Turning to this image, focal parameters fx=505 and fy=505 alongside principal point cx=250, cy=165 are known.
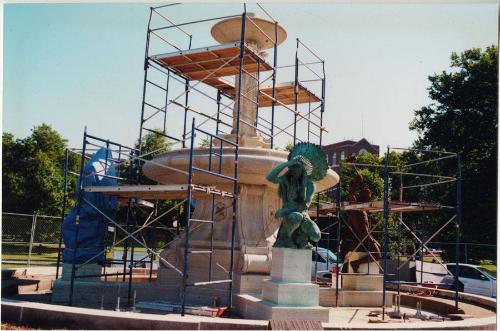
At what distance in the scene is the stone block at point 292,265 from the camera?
764 cm

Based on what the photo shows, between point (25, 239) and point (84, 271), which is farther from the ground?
point (25, 239)

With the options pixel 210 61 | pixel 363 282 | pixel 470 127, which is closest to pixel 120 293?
pixel 363 282

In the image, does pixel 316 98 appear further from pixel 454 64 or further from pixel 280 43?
pixel 454 64

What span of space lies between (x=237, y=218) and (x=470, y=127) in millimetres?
13268

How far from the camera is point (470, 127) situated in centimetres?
1995

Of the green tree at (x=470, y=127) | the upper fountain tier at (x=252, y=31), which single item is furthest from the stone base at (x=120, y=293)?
the green tree at (x=470, y=127)

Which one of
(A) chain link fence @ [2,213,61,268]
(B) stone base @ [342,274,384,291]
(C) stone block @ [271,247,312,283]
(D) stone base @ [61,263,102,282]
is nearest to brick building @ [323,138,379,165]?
(A) chain link fence @ [2,213,61,268]

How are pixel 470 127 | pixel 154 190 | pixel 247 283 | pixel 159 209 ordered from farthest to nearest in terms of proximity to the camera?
1. pixel 159 209
2. pixel 470 127
3. pixel 247 283
4. pixel 154 190

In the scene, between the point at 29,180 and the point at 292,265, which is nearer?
the point at 292,265

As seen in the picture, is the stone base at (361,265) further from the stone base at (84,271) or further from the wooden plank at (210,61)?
the stone base at (84,271)

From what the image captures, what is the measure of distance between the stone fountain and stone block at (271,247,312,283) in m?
1.88

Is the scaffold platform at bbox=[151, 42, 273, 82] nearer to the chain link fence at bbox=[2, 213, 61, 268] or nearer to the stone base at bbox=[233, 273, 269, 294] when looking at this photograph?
the stone base at bbox=[233, 273, 269, 294]

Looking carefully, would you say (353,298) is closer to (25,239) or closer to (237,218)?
(237,218)

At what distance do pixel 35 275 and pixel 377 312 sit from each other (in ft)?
25.9
